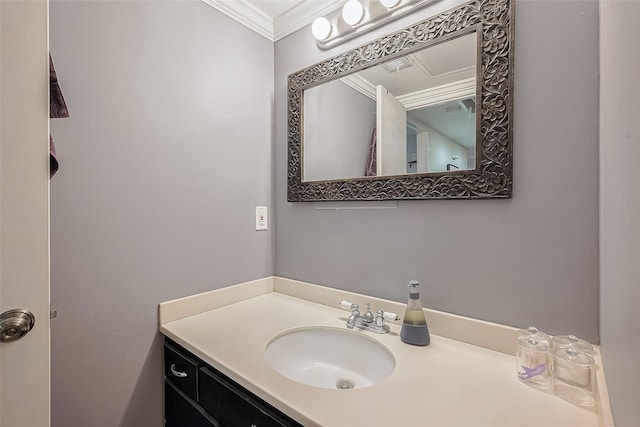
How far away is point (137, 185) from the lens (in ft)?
3.45

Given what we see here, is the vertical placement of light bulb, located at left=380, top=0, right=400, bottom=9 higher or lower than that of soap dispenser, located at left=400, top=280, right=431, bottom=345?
higher

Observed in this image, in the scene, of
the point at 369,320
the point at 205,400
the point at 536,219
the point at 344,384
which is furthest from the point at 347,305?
the point at 536,219

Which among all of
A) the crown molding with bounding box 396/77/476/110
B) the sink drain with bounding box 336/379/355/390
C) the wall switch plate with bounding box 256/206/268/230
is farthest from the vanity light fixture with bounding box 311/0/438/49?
the sink drain with bounding box 336/379/355/390

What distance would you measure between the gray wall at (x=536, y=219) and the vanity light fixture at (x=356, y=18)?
0.04m

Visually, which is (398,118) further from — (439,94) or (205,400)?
(205,400)

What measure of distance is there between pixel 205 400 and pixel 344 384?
1.51 ft

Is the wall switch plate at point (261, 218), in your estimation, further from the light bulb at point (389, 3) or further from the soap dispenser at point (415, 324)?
the light bulb at point (389, 3)

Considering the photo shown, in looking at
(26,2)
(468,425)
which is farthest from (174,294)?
(468,425)

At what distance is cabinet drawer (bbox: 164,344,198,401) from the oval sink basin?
0.26 m

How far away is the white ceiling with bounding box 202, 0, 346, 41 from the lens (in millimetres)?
1300

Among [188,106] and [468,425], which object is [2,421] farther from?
[188,106]

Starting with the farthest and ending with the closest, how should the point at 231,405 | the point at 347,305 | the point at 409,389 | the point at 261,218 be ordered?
the point at 261,218 < the point at 347,305 < the point at 231,405 < the point at 409,389

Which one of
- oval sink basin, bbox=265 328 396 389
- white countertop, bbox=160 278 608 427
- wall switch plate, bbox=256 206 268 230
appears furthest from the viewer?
wall switch plate, bbox=256 206 268 230

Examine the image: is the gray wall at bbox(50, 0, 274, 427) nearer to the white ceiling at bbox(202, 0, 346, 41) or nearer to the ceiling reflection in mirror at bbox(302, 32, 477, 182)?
the white ceiling at bbox(202, 0, 346, 41)
